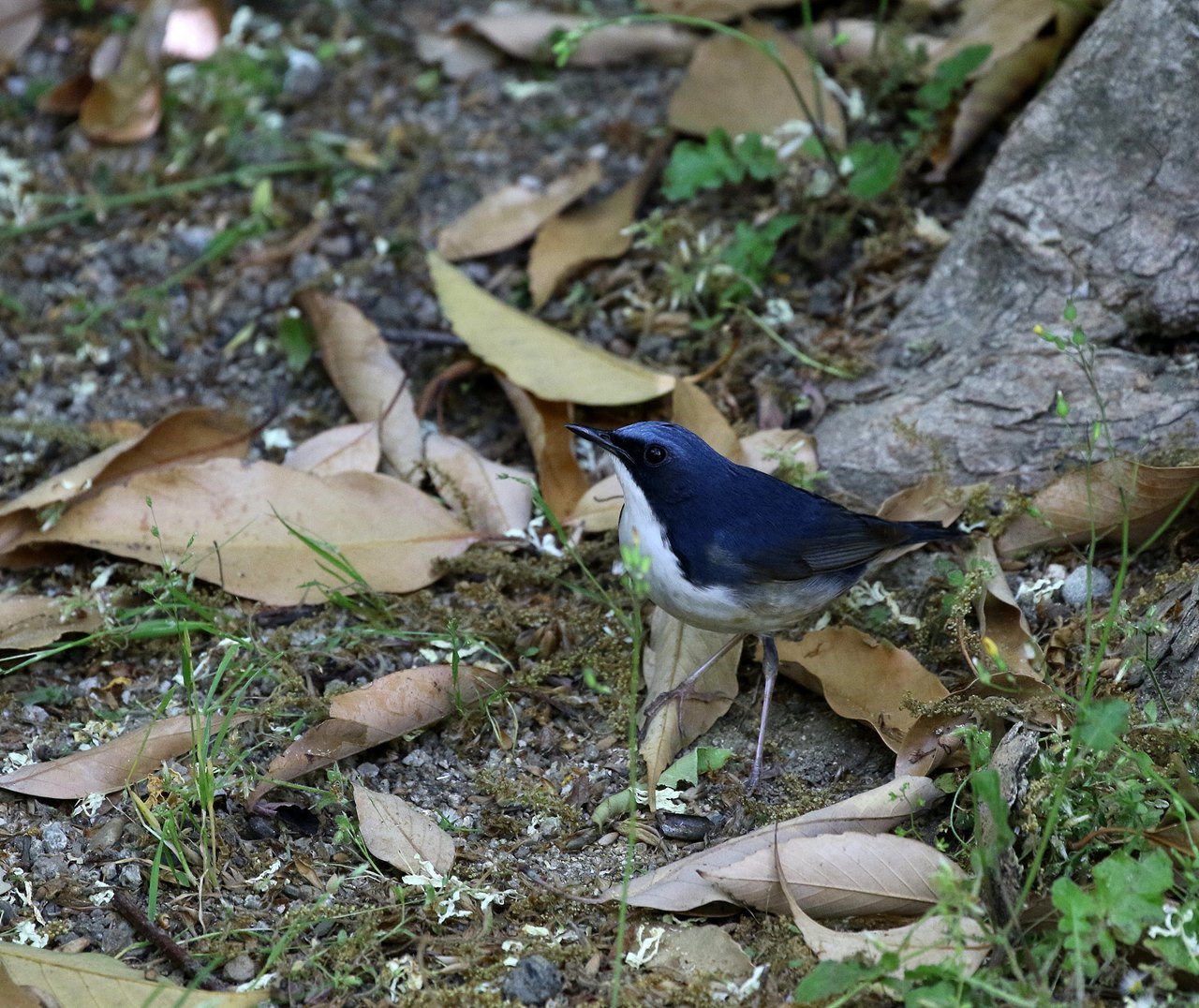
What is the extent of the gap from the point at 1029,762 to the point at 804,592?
1053 millimetres

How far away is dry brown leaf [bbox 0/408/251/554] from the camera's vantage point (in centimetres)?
527

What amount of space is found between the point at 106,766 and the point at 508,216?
11.3 feet

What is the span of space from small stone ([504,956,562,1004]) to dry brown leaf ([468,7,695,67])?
5.16 metres

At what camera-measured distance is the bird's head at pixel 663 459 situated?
479cm

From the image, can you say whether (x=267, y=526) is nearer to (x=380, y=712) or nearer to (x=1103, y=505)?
(x=380, y=712)

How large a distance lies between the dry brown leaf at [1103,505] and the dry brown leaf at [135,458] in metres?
3.21

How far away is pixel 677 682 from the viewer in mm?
4863

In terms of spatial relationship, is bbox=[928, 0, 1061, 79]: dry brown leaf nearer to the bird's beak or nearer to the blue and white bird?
the blue and white bird

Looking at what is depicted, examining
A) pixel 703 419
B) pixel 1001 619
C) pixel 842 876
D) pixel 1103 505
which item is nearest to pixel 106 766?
pixel 842 876

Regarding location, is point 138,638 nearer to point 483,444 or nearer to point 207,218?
point 483,444

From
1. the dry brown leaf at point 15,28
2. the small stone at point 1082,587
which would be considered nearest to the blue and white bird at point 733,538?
the small stone at point 1082,587

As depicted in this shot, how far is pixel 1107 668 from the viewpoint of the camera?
4.45m

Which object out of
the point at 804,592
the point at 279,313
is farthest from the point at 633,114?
the point at 804,592

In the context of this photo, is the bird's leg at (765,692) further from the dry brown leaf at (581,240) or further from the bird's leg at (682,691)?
the dry brown leaf at (581,240)
